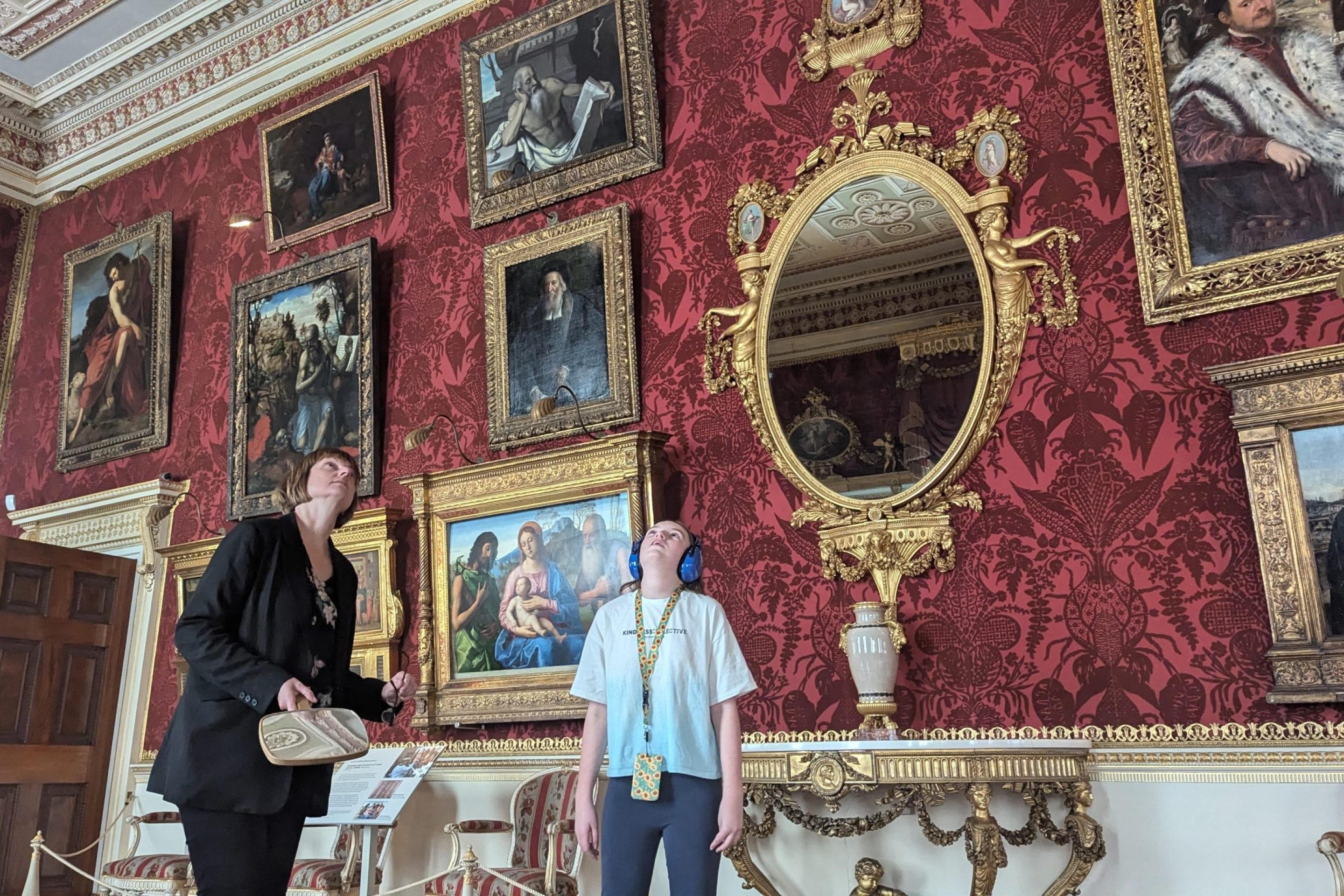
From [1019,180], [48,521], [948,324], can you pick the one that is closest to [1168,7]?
[1019,180]

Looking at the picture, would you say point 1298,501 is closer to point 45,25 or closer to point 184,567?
point 184,567

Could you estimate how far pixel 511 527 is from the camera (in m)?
6.46

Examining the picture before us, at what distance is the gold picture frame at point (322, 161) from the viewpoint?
7.71 m

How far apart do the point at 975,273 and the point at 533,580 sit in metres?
2.89

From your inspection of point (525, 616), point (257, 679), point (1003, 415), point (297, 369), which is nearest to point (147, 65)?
point (297, 369)

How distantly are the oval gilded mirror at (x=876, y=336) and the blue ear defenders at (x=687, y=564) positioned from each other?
185 centimetres

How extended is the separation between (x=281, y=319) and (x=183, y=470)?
1506 mm

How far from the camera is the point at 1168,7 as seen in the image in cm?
503

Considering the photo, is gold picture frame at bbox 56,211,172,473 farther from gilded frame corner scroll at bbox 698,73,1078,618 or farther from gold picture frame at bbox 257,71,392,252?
gilded frame corner scroll at bbox 698,73,1078,618

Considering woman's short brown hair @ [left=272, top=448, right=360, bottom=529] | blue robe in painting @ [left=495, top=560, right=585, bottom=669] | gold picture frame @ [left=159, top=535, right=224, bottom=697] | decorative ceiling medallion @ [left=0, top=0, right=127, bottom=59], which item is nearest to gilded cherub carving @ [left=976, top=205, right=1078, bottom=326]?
blue robe in painting @ [left=495, top=560, right=585, bottom=669]

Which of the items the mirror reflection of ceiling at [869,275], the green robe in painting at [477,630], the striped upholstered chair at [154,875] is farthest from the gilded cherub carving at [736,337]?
the striped upholstered chair at [154,875]

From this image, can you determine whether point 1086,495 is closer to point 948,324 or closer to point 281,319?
point 948,324

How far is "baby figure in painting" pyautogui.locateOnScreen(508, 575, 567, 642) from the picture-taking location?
6184mm

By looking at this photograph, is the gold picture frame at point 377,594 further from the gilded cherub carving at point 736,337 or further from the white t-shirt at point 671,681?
the white t-shirt at point 671,681
